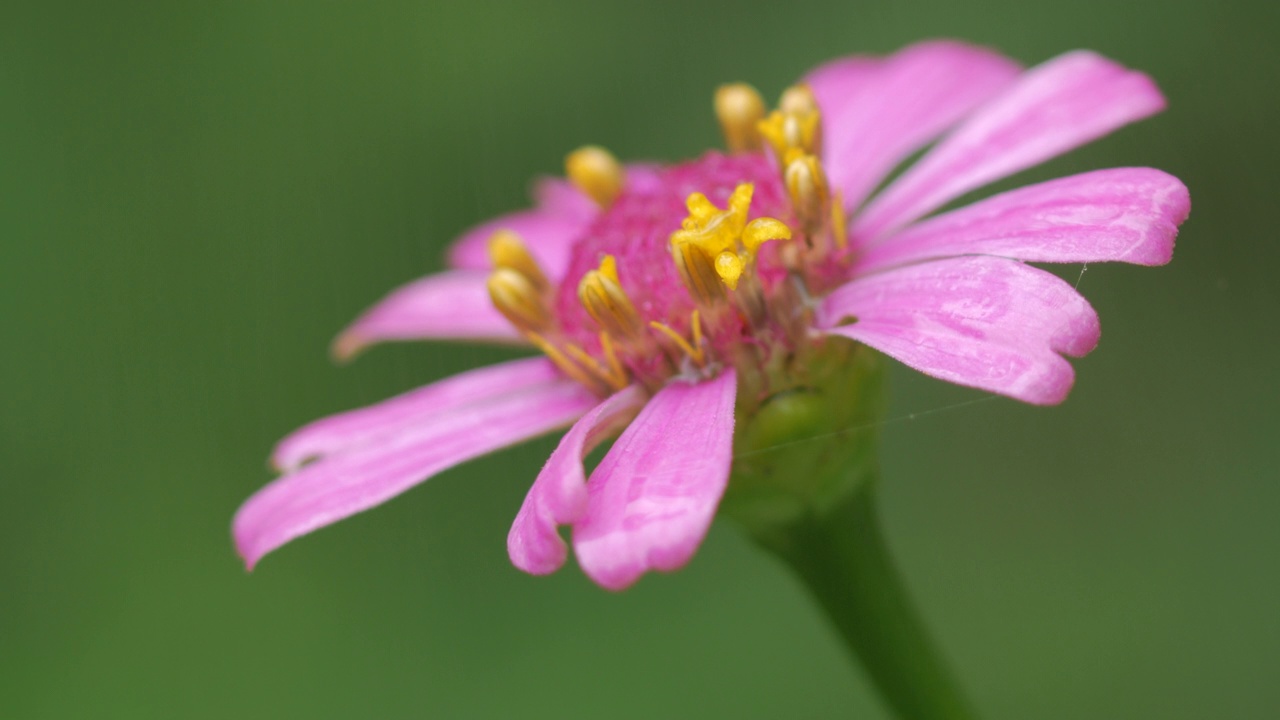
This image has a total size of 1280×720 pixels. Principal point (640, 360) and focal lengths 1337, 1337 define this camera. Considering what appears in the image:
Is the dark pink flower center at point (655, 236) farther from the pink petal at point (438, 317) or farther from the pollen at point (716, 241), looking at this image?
the pink petal at point (438, 317)

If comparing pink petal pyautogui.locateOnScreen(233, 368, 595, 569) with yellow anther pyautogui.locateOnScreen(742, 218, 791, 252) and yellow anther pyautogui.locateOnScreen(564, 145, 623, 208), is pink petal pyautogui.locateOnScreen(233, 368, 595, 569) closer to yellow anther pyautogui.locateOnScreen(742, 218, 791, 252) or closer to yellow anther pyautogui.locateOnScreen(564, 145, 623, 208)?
yellow anther pyautogui.locateOnScreen(742, 218, 791, 252)

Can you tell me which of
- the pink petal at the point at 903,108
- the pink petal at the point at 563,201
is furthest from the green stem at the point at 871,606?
the pink petal at the point at 563,201

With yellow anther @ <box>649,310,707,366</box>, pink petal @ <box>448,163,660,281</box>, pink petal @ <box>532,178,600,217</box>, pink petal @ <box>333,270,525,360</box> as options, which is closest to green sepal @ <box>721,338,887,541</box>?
yellow anther @ <box>649,310,707,366</box>

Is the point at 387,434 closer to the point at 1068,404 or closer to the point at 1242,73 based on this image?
the point at 1068,404

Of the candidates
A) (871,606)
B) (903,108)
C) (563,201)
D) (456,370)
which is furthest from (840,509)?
(456,370)

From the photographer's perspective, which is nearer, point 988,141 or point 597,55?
point 988,141

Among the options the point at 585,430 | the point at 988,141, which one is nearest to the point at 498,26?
the point at 988,141

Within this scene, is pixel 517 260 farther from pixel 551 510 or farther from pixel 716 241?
pixel 551 510
